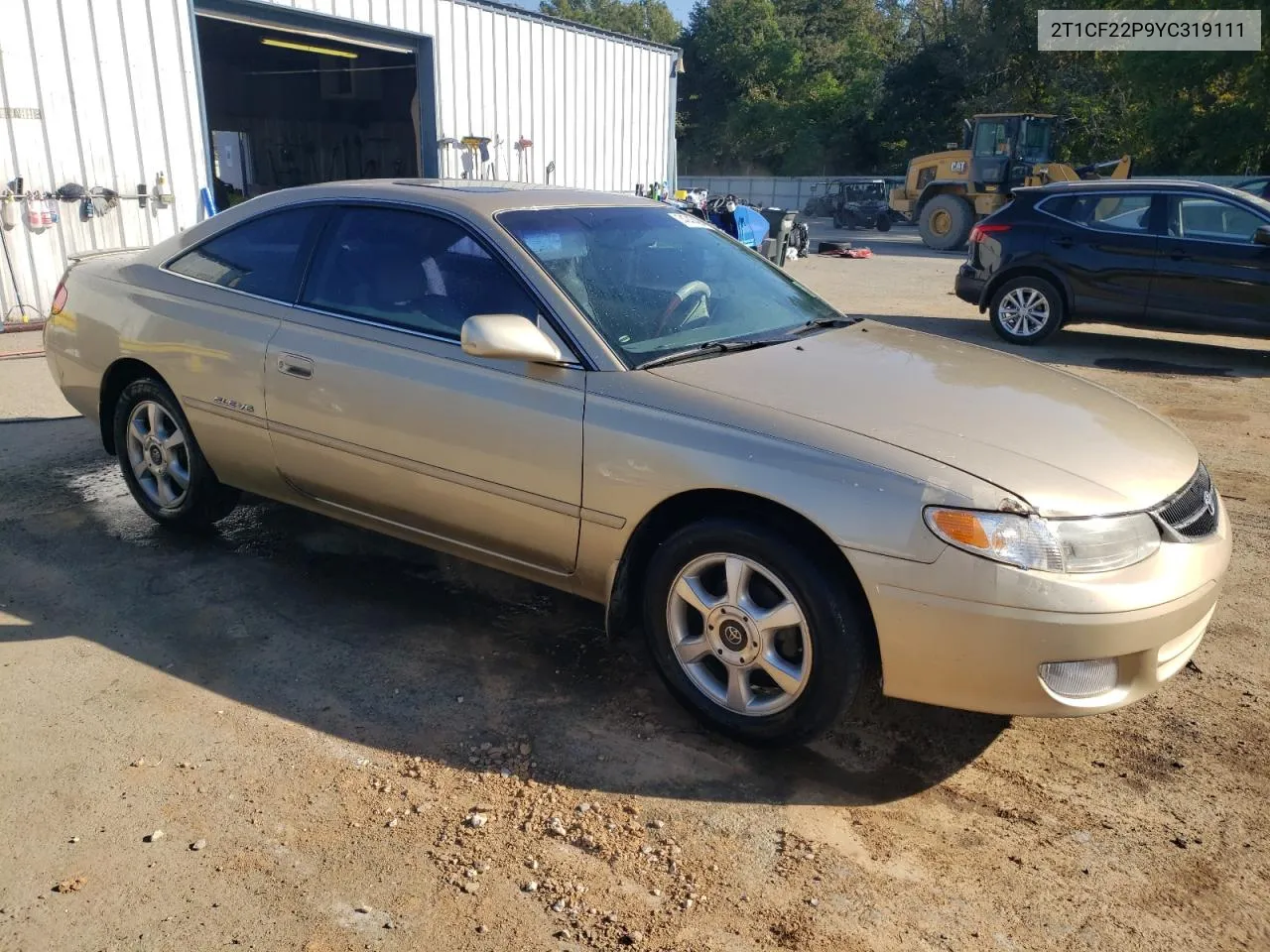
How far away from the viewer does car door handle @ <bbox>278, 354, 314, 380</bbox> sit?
388 cm

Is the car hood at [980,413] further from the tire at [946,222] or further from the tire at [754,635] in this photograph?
the tire at [946,222]

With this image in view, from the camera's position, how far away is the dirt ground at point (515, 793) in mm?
2426

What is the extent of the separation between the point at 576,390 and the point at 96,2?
10128mm

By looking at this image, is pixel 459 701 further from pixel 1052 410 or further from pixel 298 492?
pixel 1052 410

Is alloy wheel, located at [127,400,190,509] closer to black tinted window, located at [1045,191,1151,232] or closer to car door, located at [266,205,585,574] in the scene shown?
car door, located at [266,205,585,574]

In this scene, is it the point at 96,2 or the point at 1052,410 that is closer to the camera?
the point at 1052,410

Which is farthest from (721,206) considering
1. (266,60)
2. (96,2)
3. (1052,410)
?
(1052,410)

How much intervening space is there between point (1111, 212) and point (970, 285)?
5.29 ft

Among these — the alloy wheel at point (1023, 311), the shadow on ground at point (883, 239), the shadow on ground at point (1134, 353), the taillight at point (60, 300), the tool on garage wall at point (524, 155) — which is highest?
the tool on garage wall at point (524, 155)

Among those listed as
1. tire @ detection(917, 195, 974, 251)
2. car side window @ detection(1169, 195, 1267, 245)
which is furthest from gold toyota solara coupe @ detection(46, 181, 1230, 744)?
tire @ detection(917, 195, 974, 251)

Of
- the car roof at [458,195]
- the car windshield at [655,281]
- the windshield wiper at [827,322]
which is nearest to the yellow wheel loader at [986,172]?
the windshield wiper at [827,322]

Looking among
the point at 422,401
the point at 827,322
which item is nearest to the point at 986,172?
the point at 827,322

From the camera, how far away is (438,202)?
3865 mm

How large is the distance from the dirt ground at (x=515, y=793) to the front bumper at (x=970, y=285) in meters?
6.65
